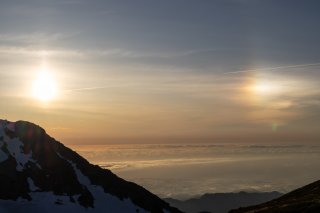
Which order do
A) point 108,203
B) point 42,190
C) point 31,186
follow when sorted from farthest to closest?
point 108,203 < point 42,190 < point 31,186

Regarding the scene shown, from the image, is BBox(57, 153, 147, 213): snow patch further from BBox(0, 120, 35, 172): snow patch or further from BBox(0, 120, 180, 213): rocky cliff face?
BBox(0, 120, 35, 172): snow patch

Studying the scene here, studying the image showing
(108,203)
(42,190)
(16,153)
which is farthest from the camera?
(16,153)

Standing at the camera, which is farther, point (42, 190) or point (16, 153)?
point (16, 153)

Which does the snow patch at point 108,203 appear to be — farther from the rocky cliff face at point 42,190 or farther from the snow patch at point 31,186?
the snow patch at point 31,186

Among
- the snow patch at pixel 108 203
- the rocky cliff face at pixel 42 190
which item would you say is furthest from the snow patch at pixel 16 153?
the snow patch at pixel 108 203

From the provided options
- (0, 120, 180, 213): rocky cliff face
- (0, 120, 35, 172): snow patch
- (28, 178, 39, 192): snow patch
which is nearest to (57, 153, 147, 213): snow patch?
(0, 120, 180, 213): rocky cliff face

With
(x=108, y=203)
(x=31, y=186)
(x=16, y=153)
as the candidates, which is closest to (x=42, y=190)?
(x=31, y=186)

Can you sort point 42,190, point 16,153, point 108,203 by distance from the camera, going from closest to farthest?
point 42,190
point 108,203
point 16,153

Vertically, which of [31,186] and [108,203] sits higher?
[31,186]

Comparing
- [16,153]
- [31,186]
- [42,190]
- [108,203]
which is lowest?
[108,203]

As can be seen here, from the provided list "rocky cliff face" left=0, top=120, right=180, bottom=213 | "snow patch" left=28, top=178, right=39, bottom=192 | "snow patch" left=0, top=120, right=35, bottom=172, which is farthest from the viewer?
"snow patch" left=0, top=120, right=35, bottom=172

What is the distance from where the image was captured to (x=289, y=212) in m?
80.6

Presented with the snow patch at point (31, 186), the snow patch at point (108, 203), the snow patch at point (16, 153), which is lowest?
the snow patch at point (108, 203)

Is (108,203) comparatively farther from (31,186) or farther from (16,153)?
(16,153)
